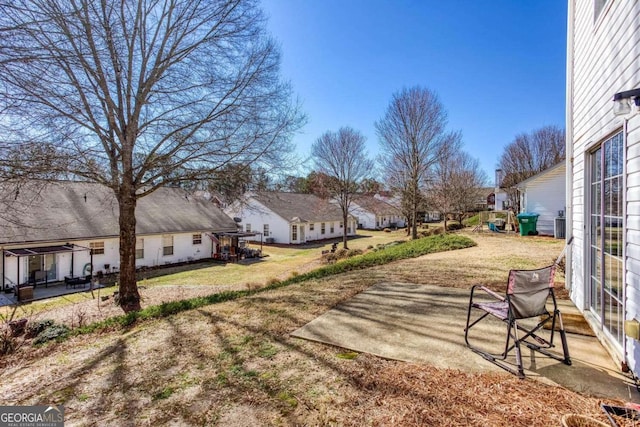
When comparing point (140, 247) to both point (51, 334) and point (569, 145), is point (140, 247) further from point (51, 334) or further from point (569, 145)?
point (569, 145)

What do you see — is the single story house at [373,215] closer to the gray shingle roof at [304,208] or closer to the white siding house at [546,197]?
the gray shingle roof at [304,208]

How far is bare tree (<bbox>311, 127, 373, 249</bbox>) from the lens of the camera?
23125 mm

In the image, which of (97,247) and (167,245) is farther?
(167,245)

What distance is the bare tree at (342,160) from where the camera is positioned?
910 inches

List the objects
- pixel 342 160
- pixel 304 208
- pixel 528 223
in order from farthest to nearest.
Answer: pixel 304 208, pixel 342 160, pixel 528 223

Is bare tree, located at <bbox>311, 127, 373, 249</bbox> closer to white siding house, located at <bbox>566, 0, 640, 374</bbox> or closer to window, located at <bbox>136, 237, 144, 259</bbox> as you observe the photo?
window, located at <bbox>136, 237, 144, 259</bbox>

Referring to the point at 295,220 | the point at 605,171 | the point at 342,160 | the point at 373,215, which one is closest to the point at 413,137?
the point at 342,160

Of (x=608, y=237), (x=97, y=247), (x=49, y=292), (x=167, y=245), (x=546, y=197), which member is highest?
(x=546, y=197)

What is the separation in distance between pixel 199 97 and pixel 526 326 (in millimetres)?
8739

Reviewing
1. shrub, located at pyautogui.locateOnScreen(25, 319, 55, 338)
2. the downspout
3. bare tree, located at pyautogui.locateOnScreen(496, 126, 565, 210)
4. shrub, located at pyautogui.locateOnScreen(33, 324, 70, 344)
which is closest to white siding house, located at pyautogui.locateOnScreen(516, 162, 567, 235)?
the downspout

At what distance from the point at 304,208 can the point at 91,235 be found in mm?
18755

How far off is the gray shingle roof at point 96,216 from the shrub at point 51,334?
19.0ft

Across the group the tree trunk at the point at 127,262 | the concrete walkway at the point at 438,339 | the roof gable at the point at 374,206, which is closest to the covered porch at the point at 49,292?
the tree trunk at the point at 127,262

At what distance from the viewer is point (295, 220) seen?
27.6 meters
